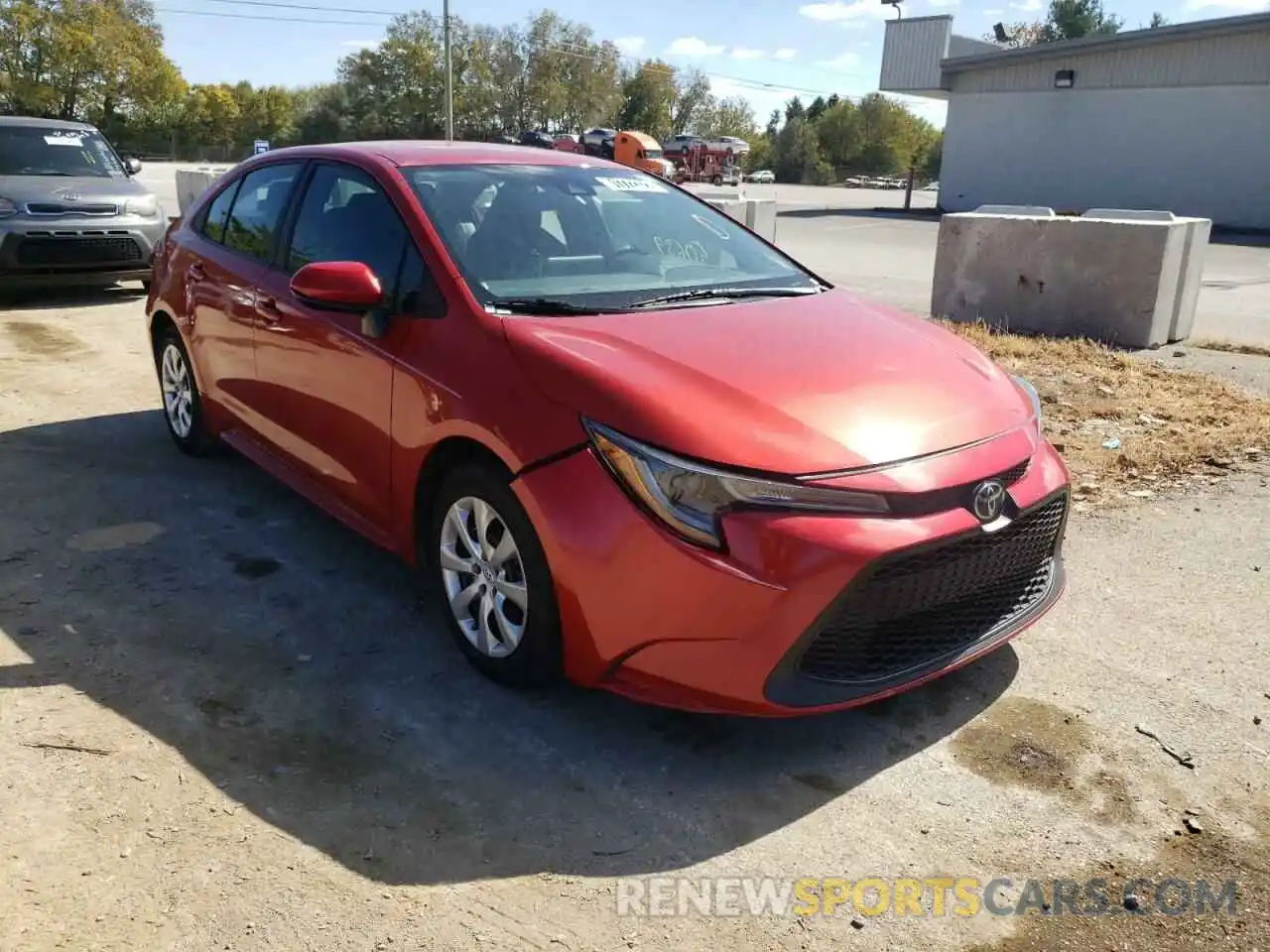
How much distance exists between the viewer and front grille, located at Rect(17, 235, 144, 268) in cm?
954

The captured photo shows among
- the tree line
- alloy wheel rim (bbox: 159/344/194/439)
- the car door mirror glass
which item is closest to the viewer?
the car door mirror glass

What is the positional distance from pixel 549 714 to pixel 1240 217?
2949 cm

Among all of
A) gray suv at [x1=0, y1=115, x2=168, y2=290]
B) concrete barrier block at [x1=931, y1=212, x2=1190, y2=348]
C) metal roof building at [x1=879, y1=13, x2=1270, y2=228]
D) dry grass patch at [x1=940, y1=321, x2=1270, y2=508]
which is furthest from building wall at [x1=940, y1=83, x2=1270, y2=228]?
gray suv at [x1=0, y1=115, x2=168, y2=290]

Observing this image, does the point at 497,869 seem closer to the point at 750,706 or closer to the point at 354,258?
the point at 750,706

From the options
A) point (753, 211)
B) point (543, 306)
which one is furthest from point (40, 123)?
point (543, 306)

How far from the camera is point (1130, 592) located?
4.13m

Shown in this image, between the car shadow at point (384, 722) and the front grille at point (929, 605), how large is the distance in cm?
33

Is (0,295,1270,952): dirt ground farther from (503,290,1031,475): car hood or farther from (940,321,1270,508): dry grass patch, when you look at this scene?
(940,321,1270,508): dry grass patch

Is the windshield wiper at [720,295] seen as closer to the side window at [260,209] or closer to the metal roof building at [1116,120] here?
the side window at [260,209]

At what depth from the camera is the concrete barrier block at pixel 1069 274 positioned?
866 centimetres

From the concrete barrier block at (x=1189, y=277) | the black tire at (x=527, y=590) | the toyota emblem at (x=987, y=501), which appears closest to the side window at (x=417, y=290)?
the black tire at (x=527, y=590)

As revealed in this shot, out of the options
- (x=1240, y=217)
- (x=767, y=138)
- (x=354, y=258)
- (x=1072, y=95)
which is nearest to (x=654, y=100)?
(x=767, y=138)

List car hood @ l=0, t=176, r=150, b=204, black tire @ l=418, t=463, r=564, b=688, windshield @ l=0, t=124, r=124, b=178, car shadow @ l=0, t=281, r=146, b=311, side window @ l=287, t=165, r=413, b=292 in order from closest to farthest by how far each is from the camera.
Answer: black tire @ l=418, t=463, r=564, b=688, side window @ l=287, t=165, r=413, b=292, car hood @ l=0, t=176, r=150, b=204, car shadow @ l=0, t=281, r=146, b=311, windshield @ l=0, t=124, r=124, b=178

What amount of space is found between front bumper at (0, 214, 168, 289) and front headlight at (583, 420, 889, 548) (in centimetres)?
900
